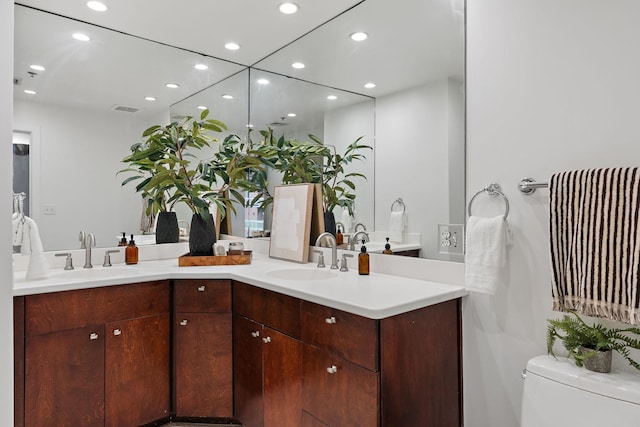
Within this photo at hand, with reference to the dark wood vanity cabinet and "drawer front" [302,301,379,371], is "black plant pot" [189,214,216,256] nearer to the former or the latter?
the dark wood vanity cabinet

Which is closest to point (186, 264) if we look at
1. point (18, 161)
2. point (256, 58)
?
point (18, 161)

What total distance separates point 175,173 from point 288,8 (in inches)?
49.5

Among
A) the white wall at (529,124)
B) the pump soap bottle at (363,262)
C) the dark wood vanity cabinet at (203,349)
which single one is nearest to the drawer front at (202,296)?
the dark wood vanity cabinet at (203,349)

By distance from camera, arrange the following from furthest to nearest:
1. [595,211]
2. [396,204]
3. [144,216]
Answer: [144,216] < [396,204] < [595,211]

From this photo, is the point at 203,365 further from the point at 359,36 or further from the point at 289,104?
the point at 359,36

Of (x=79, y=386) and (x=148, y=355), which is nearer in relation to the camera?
(x=79, y=386)

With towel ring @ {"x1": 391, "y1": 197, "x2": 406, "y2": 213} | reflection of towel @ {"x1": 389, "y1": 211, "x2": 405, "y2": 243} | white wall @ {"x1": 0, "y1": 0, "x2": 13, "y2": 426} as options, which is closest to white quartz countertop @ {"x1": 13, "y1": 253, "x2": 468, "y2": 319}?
reflection of towel @ {"x1": 389, "y1": 211, "x2": 405, "y2": 243}

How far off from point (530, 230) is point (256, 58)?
7.95 ft

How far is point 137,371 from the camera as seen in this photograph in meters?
2.16

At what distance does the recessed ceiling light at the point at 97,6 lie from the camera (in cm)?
233

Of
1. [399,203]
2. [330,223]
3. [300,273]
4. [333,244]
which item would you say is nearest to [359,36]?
[399,203]

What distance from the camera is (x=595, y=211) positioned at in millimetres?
1325

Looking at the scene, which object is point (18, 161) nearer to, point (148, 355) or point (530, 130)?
point (148, 355)

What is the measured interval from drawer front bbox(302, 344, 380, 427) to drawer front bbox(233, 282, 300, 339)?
147 millimetres
